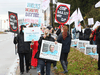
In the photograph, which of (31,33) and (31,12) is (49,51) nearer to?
(31,33)

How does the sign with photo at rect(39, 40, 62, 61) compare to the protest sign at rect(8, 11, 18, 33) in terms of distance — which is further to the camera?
the protest sign at rect(8, 11, 18, 33)

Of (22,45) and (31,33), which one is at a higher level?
(31,33)

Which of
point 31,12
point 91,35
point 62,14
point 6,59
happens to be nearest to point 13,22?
point 31,12

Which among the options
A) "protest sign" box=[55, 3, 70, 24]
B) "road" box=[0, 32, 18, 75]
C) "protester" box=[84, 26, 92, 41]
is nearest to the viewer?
"road" box=[0, 32, 18, 75]

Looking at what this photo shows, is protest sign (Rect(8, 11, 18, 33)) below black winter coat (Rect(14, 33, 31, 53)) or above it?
above

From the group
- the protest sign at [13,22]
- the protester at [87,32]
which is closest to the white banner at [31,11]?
the protest sign at [13,22]

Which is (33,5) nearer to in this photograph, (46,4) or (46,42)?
(46,42)

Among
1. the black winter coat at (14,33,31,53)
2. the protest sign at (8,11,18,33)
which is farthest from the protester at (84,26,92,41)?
the protest sign at (8,11,18,33)

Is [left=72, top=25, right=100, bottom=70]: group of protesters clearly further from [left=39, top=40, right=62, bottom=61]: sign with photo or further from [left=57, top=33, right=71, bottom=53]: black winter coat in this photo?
[left=39, top=40, right=62, bottom=61]: sign with photo

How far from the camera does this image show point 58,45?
581 cm

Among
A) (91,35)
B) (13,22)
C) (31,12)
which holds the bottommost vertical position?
(91,35)

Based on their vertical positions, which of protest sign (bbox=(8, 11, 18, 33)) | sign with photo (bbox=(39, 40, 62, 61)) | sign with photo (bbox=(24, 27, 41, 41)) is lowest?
sign with photo (bbox=(39, 40, 62, 61))

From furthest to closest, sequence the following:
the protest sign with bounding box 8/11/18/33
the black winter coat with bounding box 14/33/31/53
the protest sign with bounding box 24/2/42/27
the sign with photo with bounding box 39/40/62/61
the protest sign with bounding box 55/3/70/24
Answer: the protest sign with bounding box 55/3/70/24, the protest sign with bounding box 24/2/42/27, the black winter coat with bounding box 14/33/31/53, the protest sign with bounding box 8/11/18/33, the sign with photo with bounding box 39/40/62/61

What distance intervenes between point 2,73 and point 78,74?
278 centimetres
